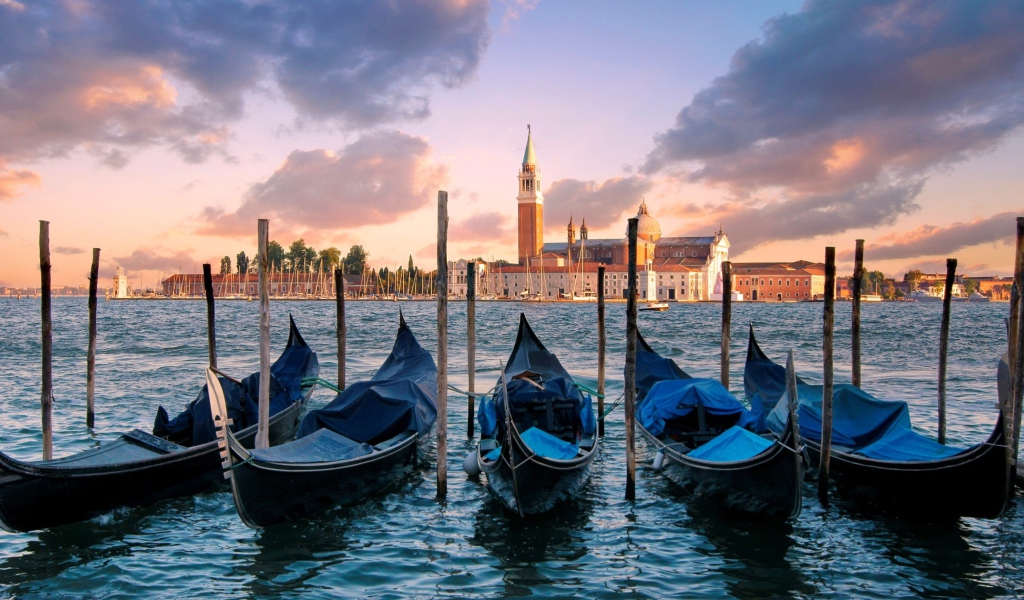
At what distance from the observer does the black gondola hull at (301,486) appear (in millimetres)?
4973

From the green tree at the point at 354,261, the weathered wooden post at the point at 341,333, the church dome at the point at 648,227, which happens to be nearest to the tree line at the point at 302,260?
the green tree at the point at 354,261

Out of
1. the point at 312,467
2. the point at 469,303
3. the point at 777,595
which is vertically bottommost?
the point at 777,595

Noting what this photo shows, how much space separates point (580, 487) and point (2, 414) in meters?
7.81

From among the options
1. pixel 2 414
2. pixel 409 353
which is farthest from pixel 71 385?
pixel 409 353

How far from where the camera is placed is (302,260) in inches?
3652

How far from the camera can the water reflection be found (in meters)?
4.67

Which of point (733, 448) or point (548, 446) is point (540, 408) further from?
point (733, 448)

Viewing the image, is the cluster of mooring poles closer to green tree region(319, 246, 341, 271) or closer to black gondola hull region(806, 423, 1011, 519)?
black gondola hull region(806, 423, 1011, 519)

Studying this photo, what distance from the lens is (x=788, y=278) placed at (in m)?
82.9

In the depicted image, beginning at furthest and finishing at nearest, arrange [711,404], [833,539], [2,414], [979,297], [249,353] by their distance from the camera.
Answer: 1. [979,297]
2. [249,353]
3. [2,414]
4. [711,404]
5. [833,539]

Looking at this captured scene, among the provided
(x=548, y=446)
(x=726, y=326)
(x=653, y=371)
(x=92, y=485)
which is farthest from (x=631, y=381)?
(x=726, y=326)

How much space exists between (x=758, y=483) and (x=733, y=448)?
18.4 inches

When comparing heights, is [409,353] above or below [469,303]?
below

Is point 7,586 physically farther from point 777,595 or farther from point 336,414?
point 777,595
